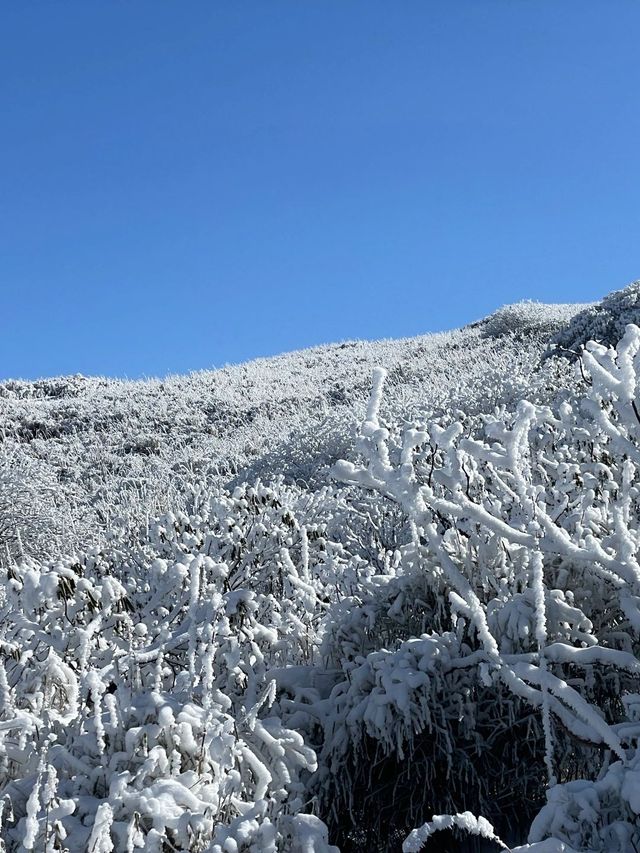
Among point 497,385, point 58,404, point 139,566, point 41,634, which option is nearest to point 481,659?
point 41,634

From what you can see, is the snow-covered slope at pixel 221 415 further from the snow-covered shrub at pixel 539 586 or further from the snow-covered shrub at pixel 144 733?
the snow-covered shrub at pixel 539 586

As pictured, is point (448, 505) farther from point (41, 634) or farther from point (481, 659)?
point (41, 634)

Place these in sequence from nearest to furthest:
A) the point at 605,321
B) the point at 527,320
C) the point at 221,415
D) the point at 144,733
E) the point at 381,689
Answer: the point at 144,733
the point at 381,689
the point at 605,321
the point at 221,415
the point at 527,320

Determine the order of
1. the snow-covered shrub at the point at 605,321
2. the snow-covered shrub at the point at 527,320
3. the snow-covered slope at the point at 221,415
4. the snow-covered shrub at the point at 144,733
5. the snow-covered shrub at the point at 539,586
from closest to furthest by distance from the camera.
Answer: the snow-covered shrub at the point at 144,733 < the snow-covered shrub at the point at 539,586 < the snow-covered slope at the point at 221,415 < the snow-covered shrub at the point at 605,321 < the snow-covered shrub at the point at 527,320

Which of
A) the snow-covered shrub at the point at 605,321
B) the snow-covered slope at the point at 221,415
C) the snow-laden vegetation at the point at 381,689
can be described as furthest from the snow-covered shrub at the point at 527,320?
the snow-laden vegetation at the point at 381,689

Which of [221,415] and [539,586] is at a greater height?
[221,415]

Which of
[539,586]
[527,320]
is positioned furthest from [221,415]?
[539,586]

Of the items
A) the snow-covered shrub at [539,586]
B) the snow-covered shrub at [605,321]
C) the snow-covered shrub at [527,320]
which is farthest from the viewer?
the snow-covered shrub at [527,320]

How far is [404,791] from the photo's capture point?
3.23 metres

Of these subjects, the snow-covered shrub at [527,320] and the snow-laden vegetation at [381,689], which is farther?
the snow-covered shrub at [527,320]

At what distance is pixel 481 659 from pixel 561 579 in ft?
1.88

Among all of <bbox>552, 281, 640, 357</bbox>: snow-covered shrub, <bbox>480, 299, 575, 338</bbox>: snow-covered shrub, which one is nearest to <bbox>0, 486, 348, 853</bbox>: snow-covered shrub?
<bbox>552, 281, 640, 357</bbox>: snow-covered shrub

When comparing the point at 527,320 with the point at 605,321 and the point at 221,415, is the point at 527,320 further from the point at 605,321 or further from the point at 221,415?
the point at 221,415

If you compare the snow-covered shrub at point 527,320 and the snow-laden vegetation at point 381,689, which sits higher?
the snow-covered shrub at point 527,320
